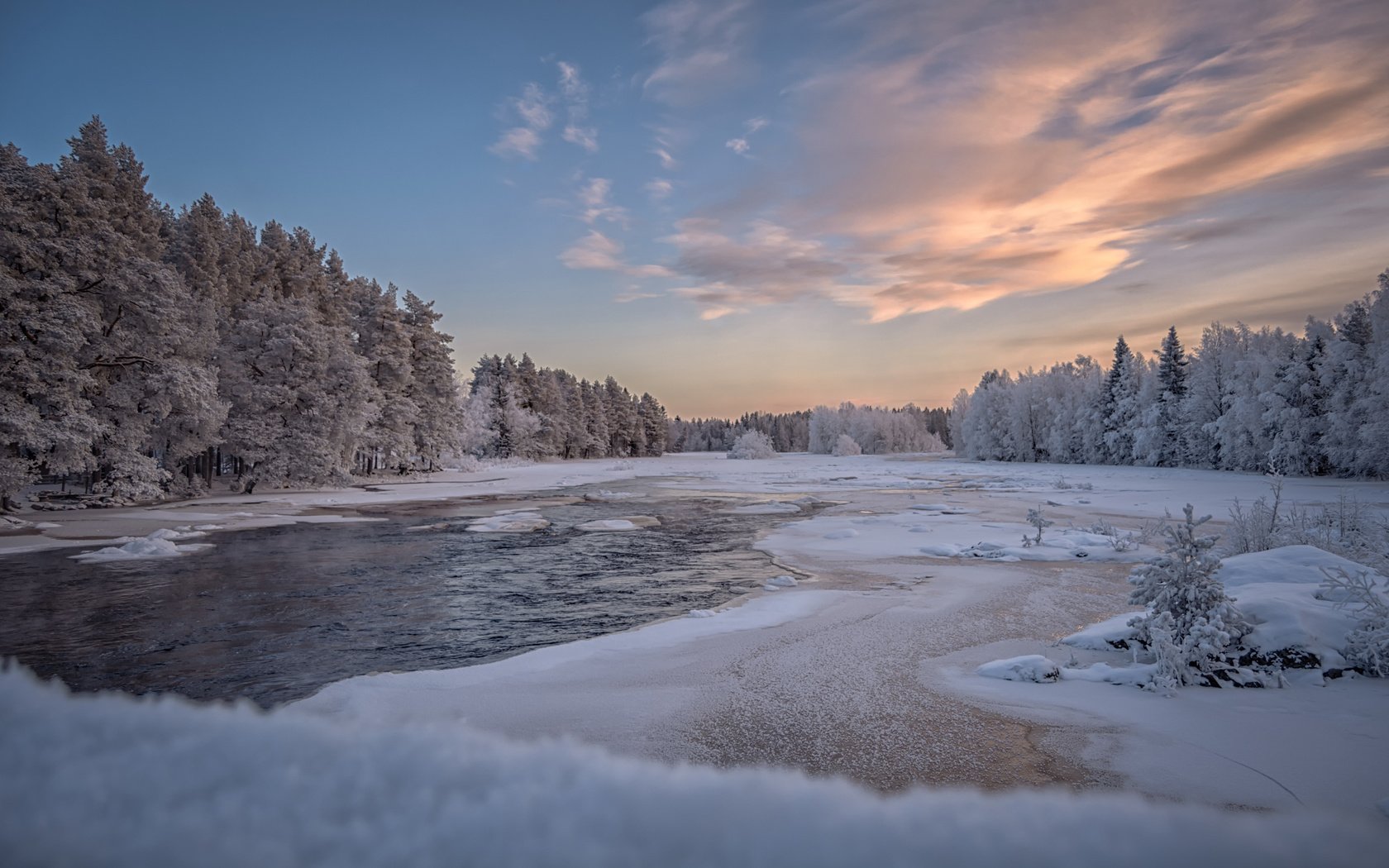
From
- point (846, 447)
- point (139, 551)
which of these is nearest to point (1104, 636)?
point (139, 551)

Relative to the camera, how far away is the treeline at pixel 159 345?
21234 millimetres

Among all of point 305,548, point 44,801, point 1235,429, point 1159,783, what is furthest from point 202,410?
point 1235,429

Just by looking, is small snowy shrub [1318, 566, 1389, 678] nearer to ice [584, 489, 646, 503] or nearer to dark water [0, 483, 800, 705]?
dark water [0, 483, 800, 705]

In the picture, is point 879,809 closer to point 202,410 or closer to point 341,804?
point 341,804

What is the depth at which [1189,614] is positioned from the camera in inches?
238

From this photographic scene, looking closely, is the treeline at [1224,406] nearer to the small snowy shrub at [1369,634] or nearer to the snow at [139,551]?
the small snowy shrub at [1369,634]

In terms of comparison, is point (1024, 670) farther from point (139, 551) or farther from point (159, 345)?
point (159, 345)

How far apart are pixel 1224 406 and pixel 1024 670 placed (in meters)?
61.9

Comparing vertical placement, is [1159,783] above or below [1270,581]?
below

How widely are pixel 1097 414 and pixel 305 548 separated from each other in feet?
236

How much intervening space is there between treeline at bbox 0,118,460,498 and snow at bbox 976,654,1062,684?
26843 mm

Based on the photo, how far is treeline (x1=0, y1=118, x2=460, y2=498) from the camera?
21.2 m

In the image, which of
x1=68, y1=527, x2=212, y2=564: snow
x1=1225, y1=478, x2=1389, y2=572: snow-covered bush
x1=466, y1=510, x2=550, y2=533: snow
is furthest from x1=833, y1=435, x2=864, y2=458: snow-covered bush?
x1=68, y1=527, x2=212, y2=564: snow

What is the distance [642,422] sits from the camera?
383 feet
